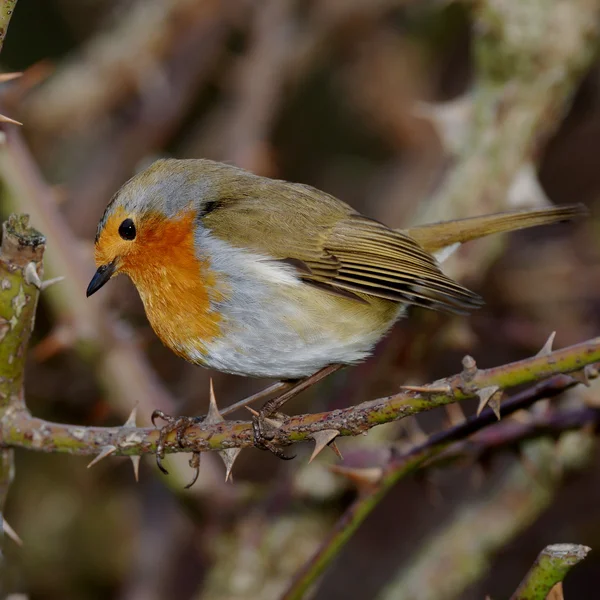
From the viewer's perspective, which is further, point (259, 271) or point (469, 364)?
point (259, 271)

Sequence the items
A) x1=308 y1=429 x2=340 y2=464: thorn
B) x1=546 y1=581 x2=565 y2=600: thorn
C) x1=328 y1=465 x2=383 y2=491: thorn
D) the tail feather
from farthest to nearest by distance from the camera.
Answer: the tail feather < x1=328 y1=465 x2=383 y2=491: thorn < x1=308 y1=429 x2=340 y2=464: thorn < x1=546 y1=581 x2=565 y2=600: thorn

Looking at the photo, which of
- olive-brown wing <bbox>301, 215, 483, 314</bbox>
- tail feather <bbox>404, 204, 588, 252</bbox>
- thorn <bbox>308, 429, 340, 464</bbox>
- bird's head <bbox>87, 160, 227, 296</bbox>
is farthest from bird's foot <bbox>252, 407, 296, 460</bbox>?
tail feather <bbox>404, 204, 588, 252</bbox>

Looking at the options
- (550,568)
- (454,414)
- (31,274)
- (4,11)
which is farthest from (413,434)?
(4,11)

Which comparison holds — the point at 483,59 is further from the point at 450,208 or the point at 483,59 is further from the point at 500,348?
the point at 500,348

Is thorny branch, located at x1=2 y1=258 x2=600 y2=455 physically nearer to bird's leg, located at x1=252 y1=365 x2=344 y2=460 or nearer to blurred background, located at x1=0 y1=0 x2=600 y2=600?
bird's leg, located at x1=252 y1=365 x2=344 y2=460

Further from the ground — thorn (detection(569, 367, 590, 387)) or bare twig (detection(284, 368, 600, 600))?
thorn (detection(569, 367, 590, 387))

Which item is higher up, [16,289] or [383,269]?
[16,289]

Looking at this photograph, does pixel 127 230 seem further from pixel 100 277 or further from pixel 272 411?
pixel 272 411
